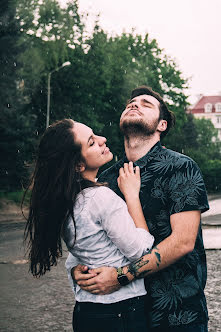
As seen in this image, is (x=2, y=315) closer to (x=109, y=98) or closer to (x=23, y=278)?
(x=23, y=278)

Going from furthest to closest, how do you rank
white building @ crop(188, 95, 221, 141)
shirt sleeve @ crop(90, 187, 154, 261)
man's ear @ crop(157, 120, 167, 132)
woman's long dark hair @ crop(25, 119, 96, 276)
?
white building @ crop(188, 95, 221, 141) < man's ear @ crop(157, 120, 167, 132) < woman's long dark hair @ crop(25, 119, 96, 276) < shirt sleeve @ crop(90, 187, 154, 261)

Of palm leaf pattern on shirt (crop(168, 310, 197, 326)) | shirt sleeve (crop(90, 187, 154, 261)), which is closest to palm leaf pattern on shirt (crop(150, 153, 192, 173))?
shirt sleeve (crop(90, 187, 154, 261))

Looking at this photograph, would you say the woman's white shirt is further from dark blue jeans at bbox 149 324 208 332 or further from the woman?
dark blue jeans at bbox 149 324 208 332

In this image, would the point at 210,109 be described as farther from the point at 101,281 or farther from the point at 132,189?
the point at 101,281

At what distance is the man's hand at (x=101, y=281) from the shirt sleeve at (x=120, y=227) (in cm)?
12

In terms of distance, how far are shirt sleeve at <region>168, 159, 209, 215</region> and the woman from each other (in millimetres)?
182

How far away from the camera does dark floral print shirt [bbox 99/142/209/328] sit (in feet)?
7.55

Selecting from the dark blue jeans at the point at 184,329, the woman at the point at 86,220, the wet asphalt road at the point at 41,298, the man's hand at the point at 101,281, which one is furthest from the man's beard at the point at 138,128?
the wet asphalt road at the point at 41,298

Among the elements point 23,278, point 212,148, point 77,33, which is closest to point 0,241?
point 23,278

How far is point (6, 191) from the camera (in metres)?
19.0

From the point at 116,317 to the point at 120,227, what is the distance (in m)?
0.44

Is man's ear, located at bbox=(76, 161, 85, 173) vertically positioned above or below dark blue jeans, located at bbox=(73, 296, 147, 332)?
above

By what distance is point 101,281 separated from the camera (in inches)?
88.4

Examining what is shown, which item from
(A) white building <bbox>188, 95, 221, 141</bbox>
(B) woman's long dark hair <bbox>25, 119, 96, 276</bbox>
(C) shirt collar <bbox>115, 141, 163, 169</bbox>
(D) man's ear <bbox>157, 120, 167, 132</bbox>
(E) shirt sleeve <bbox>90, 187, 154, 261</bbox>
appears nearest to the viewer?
(E) shirt sleeve <bbox>90, 187, 154, 261</bbox>
